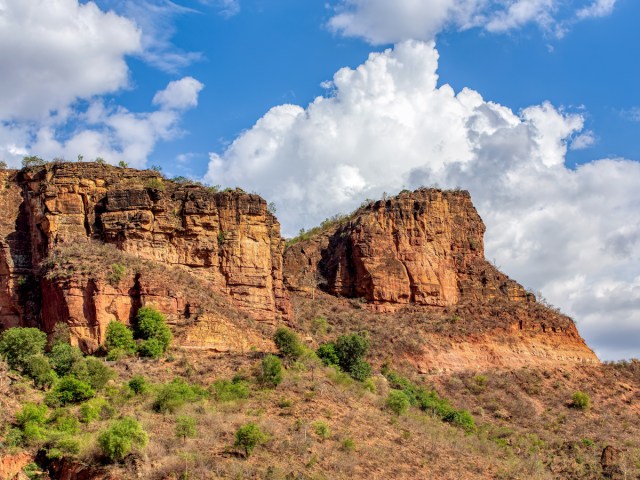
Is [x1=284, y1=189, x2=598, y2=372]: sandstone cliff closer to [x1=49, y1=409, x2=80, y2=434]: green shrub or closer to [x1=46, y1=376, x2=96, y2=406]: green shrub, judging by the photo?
[x1=46, y1=376, x2=96, y2=406]: green shrub

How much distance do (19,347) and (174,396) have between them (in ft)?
31.8

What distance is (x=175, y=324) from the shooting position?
51188 mm

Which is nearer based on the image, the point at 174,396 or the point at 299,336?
the point at 174,396

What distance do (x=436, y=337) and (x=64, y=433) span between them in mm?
35666

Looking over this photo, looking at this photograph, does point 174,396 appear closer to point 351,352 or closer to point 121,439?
point 121,439

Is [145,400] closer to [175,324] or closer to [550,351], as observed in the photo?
[175,324]

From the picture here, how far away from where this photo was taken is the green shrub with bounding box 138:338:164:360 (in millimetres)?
48125

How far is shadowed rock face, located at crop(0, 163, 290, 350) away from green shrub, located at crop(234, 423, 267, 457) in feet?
49.1

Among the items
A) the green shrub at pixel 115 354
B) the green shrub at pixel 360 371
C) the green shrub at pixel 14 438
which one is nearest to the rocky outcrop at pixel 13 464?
the green shrub at pixel 14 438

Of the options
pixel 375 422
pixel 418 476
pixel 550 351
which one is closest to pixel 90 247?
pixel 375 422

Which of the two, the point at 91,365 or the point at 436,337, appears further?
the point at 436,337

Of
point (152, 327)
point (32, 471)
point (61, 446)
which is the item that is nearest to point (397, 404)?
point (152, 327)

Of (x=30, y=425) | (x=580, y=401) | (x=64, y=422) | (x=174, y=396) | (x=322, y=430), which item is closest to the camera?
(x=30, y=425)

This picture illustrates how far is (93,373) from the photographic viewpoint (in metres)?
43.8
